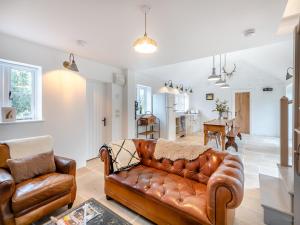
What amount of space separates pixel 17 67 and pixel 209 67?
20.8 feet

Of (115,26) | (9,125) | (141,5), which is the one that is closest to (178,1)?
(141,5)

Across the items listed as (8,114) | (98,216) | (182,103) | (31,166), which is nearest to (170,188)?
(98,216)

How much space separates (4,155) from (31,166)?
14.5 inches

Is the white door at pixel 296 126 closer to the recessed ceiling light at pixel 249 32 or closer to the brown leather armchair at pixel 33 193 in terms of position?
the recessed ceiling light at pixel 249 32

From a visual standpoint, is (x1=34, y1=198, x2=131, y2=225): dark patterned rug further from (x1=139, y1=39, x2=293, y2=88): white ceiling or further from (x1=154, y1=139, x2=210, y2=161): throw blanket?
(x1=139, y1=39, x2=293, y2=88): white ceiling

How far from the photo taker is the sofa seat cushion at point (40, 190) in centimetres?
163

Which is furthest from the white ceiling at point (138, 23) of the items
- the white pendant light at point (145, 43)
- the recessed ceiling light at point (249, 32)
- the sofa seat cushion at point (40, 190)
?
the sofa seat cushion at point (40, 190)

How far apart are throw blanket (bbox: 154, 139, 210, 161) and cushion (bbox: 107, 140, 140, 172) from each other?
34 cm

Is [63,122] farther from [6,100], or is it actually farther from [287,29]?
[287,29]

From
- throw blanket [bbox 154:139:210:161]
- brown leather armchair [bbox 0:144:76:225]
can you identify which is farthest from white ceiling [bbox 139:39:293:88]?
brown leather armchair [bbox 0:144:76:225]

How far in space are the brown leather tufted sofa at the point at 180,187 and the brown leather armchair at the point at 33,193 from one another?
50 centimetres

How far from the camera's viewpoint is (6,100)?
2543mm

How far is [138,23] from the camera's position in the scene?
2.13 m

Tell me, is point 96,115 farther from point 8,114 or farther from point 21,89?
point 8,114
